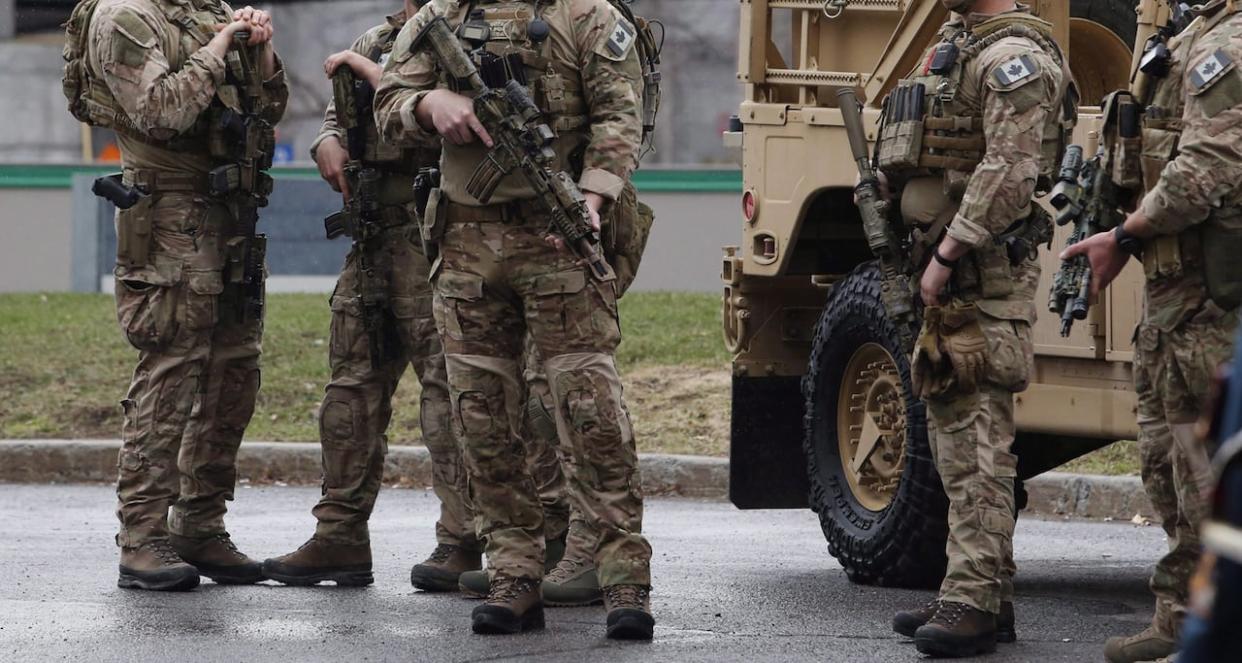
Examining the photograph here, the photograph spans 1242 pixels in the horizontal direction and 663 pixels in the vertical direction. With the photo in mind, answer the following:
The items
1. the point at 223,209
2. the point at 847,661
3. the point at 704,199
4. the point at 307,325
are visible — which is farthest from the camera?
the point at 704,199

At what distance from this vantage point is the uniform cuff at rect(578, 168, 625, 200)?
546 centimetres

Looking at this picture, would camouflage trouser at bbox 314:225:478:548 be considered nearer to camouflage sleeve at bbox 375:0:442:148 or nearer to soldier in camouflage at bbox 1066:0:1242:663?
camouflage sleeve at bbox 375:0:442:148

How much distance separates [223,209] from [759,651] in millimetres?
2447

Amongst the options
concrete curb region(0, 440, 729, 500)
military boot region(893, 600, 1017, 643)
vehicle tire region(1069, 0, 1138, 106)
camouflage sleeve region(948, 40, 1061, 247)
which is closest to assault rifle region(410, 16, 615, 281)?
camouflage sleeve region(948, 40, 1061, 247)

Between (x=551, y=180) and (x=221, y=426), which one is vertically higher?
(x=551, y=180)

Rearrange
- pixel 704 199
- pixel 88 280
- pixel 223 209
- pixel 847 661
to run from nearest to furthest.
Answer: pixel 847 661, pixel 223 209, pixel 88 280, pixel 704 199

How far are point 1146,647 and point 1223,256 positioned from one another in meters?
1.01

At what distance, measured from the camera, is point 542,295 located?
18.3ft

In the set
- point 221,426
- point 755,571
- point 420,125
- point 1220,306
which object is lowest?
point 755,571

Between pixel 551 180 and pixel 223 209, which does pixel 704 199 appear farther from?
pixel 551 180

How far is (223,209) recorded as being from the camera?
6.73 metres

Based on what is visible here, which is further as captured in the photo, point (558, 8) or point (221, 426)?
point (221, 426)

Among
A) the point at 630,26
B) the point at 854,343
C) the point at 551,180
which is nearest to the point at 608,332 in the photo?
the point at 551,180

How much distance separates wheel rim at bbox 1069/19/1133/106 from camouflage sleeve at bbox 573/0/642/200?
2.06 metres
